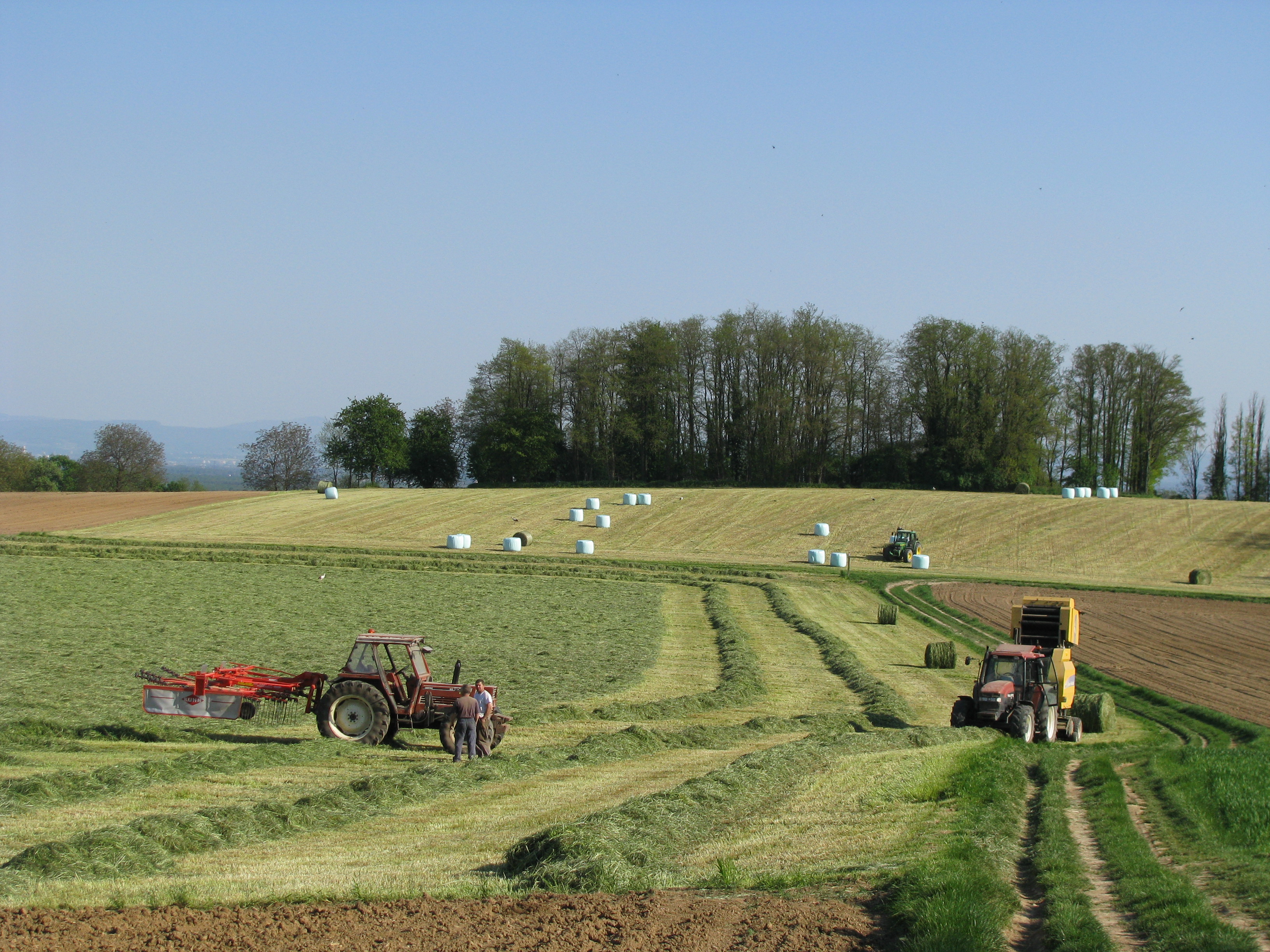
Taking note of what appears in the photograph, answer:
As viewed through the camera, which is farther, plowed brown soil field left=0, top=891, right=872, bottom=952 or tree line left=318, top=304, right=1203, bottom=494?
tree line left=318, top=304, right=1203, bottom=494

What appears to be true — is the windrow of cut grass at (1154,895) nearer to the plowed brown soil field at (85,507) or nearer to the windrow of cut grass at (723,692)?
the windrow of cut grass at (723,692)

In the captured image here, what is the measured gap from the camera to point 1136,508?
65.4 m

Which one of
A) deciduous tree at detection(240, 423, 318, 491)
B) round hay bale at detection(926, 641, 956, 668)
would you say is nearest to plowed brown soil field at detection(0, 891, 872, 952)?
round hay bale at detection(926, 641, 956, 668)

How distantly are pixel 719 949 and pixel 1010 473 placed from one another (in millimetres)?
79060

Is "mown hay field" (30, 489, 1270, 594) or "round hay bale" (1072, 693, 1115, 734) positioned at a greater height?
"mown hay field" (30, 489, 1270, 594)

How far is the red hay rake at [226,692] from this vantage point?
1577 centimetres

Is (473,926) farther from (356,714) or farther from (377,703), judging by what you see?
(356,714)

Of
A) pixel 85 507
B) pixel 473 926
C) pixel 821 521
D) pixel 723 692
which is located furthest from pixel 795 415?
pixel 473 926

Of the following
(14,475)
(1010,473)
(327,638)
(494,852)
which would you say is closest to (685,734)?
(494,852)

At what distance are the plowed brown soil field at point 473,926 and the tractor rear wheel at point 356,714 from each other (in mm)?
7518

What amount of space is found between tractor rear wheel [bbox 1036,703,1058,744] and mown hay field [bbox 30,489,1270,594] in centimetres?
3143

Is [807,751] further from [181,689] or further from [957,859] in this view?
[181,689]

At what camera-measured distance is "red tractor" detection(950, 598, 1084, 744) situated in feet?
60.4

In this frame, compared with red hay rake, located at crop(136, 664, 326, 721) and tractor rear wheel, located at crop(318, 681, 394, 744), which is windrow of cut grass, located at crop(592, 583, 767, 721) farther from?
red hay rake, located at crop(136, 664, 326, 721)
